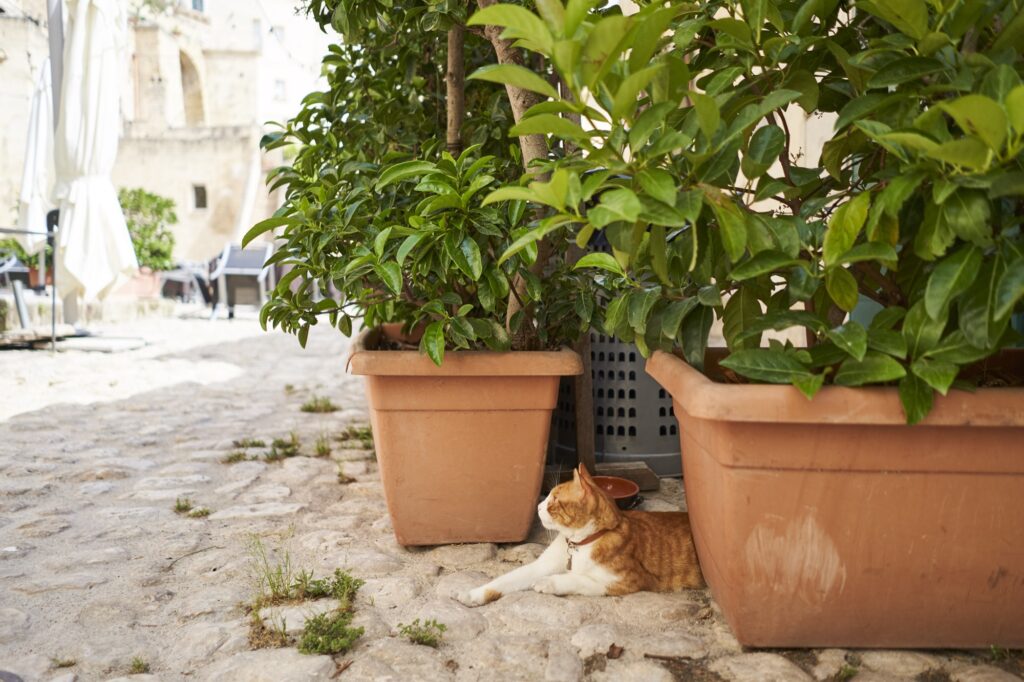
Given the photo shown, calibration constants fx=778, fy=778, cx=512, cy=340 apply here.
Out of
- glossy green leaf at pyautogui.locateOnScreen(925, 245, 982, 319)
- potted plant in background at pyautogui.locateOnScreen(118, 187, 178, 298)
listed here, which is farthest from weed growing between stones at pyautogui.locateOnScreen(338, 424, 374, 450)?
potted plant in background at pyautogui.locateOnScreen(118, 187, 178, 298)

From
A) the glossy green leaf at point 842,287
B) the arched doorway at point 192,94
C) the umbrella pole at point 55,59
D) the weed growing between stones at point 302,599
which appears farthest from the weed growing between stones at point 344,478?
the arched doorway at point 192,94

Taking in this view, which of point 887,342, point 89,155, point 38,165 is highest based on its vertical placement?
point 38,165

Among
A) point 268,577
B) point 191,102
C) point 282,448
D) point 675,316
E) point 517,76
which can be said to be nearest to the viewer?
point 517,76

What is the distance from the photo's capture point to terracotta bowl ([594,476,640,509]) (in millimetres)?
2354

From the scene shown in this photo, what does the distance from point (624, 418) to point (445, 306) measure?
94cm

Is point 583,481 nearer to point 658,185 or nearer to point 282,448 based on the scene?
point 658,185

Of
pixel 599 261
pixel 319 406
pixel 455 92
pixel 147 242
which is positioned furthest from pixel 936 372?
pixel 147 242

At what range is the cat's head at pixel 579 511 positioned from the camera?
1869mm

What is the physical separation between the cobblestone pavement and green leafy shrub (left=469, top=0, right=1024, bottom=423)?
59 centimetres

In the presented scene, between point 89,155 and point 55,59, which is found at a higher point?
point 55,59

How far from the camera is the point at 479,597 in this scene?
5.99 feet

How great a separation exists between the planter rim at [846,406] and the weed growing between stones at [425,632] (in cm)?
73

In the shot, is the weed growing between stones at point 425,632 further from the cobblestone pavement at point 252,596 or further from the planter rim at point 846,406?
the planter rim at point 846,406

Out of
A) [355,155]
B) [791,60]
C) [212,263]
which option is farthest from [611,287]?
[212,263]
